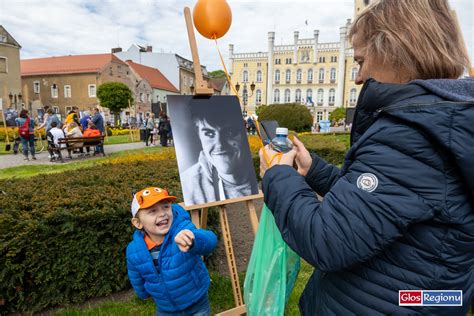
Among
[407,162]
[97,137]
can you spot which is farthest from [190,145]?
[97,137]

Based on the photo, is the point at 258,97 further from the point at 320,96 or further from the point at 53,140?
the point at 53,140

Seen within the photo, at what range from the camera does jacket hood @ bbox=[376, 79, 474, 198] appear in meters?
0.86

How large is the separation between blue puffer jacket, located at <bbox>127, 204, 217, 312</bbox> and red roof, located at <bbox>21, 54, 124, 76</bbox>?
146 ft

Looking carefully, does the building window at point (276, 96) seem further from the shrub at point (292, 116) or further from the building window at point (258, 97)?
the shrub at point (292, 116)

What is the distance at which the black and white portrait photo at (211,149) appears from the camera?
2787 mm

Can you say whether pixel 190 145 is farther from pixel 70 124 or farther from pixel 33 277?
pixel 70 124

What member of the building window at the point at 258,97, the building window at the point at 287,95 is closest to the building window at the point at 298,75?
the building window at the point at 287,95

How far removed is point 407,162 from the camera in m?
0.90

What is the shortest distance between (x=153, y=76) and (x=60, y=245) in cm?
5066

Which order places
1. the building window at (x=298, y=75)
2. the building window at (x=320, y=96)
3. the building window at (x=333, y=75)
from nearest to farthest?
the building window at (x=333, y=75) → the building window at (x=320, y=96) → the building window at (x=298, y=75)

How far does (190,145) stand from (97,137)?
33.3ft

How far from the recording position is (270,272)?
1486 mm

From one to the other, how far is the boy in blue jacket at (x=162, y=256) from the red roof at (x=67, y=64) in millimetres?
44450

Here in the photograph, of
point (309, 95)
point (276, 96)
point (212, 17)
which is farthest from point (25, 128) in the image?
point (309, 95)
